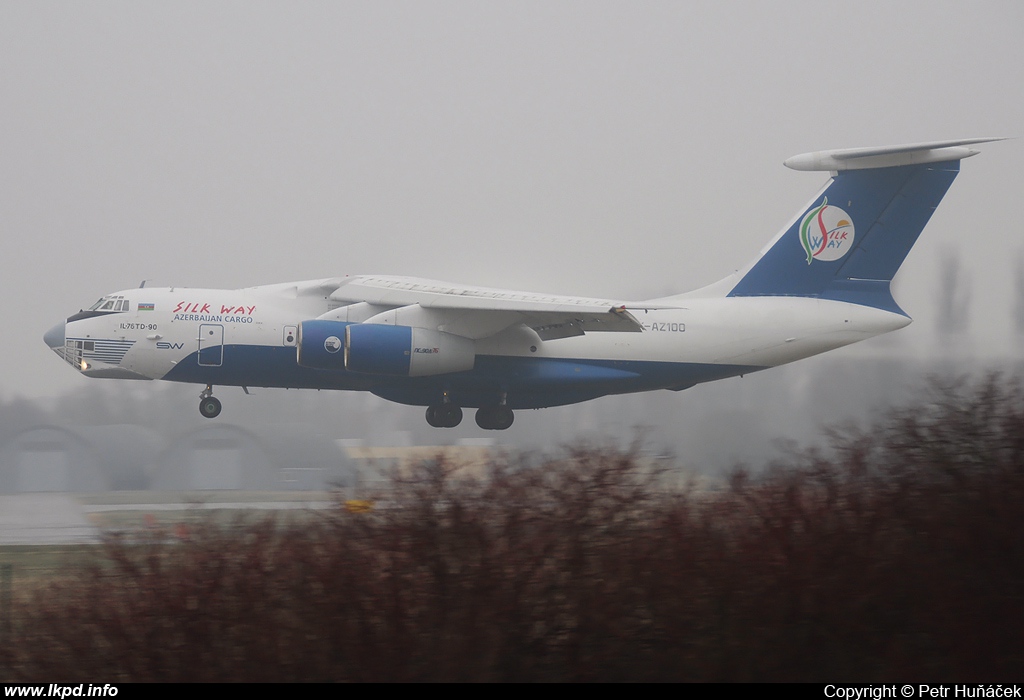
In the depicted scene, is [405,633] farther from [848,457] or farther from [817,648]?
[848,457]

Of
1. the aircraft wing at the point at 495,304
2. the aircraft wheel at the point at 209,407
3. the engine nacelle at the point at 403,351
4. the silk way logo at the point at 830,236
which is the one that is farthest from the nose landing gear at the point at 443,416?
the silk way logo at the point at 830,236

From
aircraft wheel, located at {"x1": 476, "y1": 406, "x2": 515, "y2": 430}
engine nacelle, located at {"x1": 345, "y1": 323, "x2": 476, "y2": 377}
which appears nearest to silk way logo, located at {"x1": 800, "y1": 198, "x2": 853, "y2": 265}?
aircraft wheel, located at {"x1": 476, "y1": 406, "x2": 515, "y2": 430}

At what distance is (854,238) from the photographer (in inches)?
655

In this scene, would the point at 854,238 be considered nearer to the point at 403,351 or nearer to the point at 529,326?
the point at 529,326

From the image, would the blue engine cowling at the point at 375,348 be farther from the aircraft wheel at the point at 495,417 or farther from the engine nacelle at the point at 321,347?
the aircraft wheel at the point at 495,417

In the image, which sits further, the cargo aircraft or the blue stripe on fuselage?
the blue stripe on fuselage

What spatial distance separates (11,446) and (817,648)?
689 inches

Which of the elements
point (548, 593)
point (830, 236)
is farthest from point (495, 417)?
point (548, 593)

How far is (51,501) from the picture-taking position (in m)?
16.5

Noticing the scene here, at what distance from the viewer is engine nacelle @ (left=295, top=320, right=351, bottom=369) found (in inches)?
588

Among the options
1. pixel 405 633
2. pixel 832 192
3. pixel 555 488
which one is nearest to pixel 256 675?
pixel 405 633

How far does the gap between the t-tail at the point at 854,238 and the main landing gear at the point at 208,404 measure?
28.9 ft

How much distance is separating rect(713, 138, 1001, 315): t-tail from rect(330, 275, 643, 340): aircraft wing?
9.40ft

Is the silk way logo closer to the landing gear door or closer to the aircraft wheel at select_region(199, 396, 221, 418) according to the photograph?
the landing gear door
